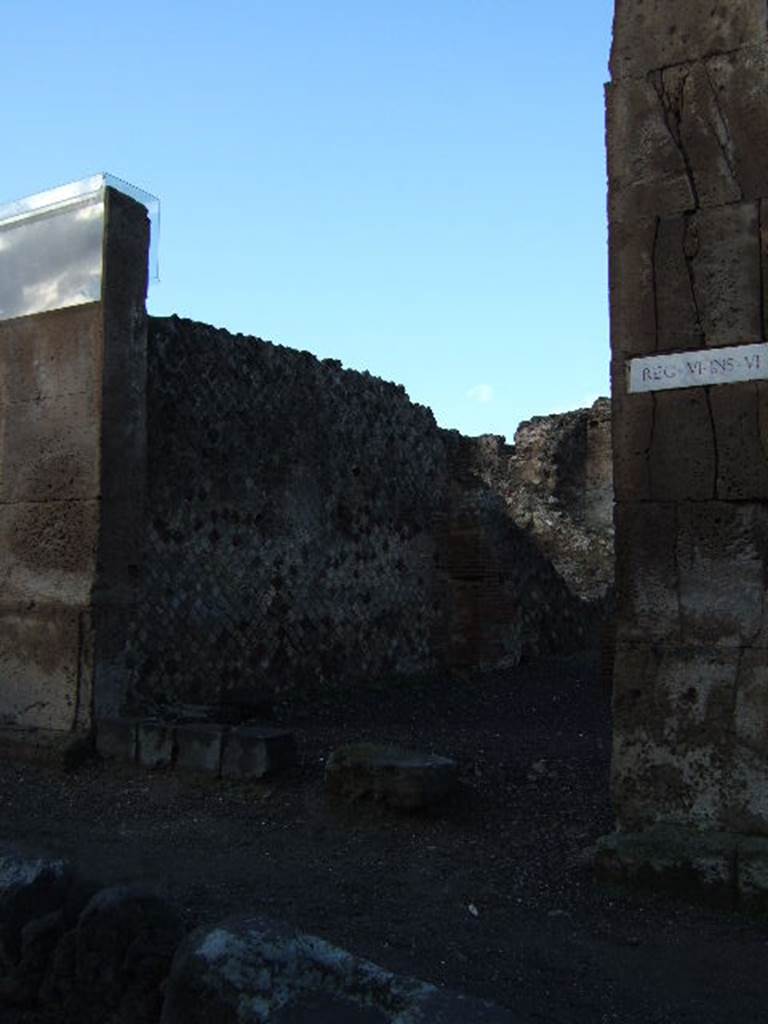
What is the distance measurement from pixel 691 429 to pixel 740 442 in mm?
188

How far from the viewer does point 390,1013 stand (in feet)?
7.36

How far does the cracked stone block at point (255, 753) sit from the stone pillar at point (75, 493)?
41.0 inches

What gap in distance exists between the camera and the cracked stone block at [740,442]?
364cm

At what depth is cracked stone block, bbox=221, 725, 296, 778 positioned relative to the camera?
5.38 metres

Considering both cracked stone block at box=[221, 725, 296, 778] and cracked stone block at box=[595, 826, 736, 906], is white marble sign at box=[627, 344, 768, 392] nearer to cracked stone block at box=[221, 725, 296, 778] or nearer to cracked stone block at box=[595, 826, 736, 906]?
cracked stone block at box=[595, 826, 736, 906]

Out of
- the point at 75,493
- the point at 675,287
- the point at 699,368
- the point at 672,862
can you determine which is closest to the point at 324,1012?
the point at 672,862

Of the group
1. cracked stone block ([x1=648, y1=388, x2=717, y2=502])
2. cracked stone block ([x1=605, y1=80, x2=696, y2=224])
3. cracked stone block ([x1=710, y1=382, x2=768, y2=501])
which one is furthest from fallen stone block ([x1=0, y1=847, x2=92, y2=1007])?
cracked stone block ([x1=605, y1=80, x2=696, y2=224])

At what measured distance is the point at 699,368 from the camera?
12.4ft

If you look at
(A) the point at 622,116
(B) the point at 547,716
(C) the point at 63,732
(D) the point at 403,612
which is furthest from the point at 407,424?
(A) the point at 622,116

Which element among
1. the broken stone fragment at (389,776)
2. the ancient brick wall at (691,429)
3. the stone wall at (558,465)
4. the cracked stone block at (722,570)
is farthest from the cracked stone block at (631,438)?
the stone wall at (558,465)

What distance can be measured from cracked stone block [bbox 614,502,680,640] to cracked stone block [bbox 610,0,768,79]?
169cm

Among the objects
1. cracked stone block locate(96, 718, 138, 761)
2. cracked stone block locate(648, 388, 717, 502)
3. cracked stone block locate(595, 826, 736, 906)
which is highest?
cracked stone block locate(648, 388, 717, 502)

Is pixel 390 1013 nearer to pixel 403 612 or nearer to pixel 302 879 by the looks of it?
pixel 302 879

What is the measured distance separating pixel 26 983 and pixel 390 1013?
1286 mm
